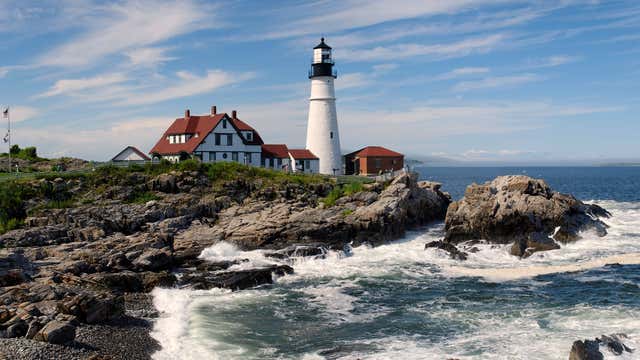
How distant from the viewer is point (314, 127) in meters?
57.8

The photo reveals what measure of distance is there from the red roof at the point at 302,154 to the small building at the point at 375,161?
5889mm

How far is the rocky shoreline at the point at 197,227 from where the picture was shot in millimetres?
25656

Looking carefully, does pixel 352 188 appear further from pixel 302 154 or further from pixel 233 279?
pixel 233 279

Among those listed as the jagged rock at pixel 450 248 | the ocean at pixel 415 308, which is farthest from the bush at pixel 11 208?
the jagged rock at pixel 450 248

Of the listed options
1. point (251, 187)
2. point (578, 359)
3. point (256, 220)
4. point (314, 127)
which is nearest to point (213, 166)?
point (251, 187)

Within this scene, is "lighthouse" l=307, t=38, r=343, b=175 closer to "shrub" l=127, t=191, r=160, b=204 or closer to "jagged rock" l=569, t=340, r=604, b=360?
"shrub" l=127, t=191, r=160, b=204

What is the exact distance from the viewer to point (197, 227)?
39219 mm

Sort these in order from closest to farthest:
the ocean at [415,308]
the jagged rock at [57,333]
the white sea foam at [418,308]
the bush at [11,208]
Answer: the jagged rock at [57,333]
the white sea foam at [418,308]
the ocean at [415,308]
the bush at [11,208]

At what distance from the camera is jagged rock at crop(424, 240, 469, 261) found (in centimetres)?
3444

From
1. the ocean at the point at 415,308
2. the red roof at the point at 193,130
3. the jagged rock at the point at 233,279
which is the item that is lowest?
the ocean at the point at 415,308

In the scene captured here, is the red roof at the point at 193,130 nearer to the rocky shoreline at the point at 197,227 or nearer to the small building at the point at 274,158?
the small building at the point at 274,158

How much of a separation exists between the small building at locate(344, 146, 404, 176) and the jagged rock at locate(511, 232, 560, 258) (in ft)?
82.7

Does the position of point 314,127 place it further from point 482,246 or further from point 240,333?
point 240,333

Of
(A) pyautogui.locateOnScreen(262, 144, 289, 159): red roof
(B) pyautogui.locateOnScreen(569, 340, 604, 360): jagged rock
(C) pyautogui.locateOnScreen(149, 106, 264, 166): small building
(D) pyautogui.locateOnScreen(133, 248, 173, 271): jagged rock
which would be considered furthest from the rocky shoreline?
(B) pyautogui.locateOnScreen(569, 340, 604, 360): jagged rock
